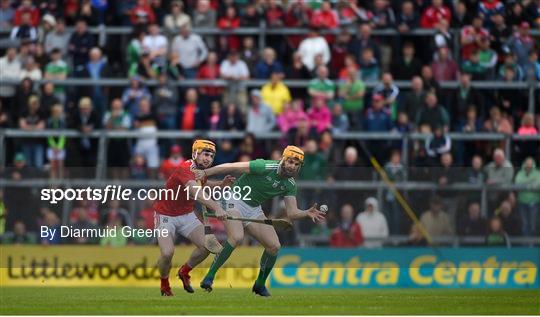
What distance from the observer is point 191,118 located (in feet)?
104

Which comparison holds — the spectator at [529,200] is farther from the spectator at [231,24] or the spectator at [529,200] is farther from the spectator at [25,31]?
the spectator at [25,31]

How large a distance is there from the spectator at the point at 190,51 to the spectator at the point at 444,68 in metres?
5.04

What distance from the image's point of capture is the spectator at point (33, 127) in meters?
31.7

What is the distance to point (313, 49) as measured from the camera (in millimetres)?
32844

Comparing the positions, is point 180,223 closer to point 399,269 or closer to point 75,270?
point 75,270

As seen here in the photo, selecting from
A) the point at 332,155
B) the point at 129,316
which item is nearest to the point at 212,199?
the point at 129,316

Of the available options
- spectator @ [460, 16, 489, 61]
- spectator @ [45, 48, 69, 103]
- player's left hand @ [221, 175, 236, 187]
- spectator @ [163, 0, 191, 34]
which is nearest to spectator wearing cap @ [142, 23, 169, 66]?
spectator @ [163, 0, 191, 34]

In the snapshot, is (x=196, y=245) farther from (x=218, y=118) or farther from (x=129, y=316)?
(x=218, y=118)

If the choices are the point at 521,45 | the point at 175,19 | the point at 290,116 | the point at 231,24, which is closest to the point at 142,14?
the point at 175,19

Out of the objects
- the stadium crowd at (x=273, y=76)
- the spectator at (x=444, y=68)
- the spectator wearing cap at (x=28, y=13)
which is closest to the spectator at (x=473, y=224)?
the stadium crowd at (x=273, y=76)

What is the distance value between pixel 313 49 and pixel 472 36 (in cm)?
354

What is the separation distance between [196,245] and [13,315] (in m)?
2.96

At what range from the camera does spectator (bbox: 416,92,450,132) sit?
31.3m

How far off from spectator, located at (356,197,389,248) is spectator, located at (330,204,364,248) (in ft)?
0.36
